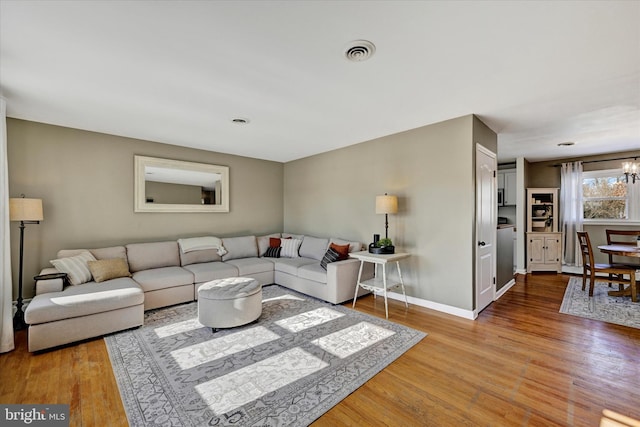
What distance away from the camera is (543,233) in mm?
5816

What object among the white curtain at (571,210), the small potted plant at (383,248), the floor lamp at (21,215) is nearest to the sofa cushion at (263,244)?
the small potted plant at (383,248)

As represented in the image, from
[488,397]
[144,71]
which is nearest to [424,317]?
[488,397]

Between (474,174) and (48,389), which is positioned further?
(474,174)

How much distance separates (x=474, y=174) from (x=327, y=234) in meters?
2.74

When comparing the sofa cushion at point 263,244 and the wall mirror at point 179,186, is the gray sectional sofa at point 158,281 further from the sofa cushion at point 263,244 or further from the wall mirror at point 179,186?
the wall mirror at point 179,186

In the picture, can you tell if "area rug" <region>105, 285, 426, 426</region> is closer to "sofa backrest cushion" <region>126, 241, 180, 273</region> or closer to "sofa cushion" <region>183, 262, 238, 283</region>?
"sofa cushion" <region>183, 262, 238, 283</region>

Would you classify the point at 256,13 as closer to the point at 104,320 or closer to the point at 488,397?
the point at 488,397

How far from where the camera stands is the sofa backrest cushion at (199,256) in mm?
4336

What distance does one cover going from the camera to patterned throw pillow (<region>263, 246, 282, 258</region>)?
16.8 ft

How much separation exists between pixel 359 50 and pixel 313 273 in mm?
2966

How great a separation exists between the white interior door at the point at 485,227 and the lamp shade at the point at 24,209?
514cm

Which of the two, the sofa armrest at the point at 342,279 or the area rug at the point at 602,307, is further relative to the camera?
the sofa armrest at the point at 342,279

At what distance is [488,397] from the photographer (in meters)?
1.94

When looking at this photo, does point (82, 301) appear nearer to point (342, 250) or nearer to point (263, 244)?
point (263, 244)
